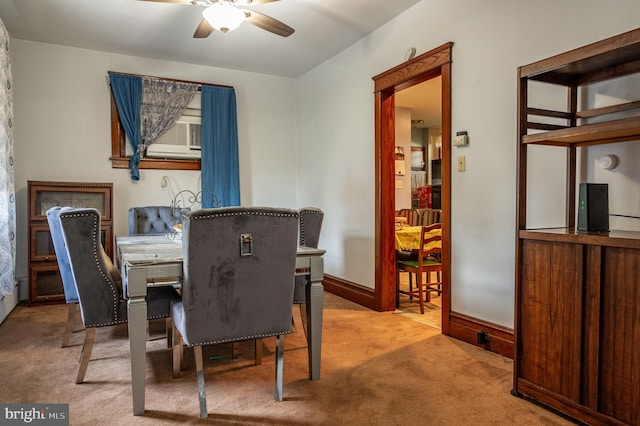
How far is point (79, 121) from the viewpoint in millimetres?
4465

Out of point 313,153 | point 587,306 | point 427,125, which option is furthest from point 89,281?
point 427,125

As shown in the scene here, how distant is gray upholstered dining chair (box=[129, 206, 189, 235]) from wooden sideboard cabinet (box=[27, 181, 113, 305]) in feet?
1.36

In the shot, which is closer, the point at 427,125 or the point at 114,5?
the point at 114,5

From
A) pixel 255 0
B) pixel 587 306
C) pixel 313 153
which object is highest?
pixel 255 0

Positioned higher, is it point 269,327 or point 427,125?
point 427,125

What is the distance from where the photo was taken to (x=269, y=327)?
6.68 ft

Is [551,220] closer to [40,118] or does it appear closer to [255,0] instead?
[255,0]

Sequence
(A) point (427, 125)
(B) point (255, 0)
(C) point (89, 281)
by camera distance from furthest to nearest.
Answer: (A) point (427, 125), (B) point (255, 0), (C) point (89, 281)

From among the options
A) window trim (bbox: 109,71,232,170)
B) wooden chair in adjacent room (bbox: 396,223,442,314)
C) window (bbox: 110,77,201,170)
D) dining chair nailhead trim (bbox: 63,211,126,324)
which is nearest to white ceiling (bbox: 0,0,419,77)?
window trim (bbox: 109,71,232,170)

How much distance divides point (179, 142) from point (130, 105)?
0.65m

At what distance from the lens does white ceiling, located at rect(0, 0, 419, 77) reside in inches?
135

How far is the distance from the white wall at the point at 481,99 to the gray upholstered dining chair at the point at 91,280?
2.05m

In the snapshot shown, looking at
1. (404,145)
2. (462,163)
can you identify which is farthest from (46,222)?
(404,145)

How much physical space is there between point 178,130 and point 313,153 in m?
1.64
